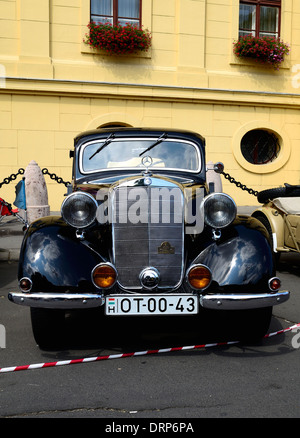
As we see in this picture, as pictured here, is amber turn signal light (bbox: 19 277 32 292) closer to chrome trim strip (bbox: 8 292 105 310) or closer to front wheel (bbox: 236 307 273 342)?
chrome trim strip (bbox: 8 292 105 310)

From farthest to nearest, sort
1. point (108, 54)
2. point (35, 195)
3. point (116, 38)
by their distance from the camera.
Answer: point (108, 54)
point (116, 38)
point (35, 195)

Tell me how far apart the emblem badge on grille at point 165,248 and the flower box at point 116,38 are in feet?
29.7

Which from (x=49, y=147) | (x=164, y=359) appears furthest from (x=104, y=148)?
(x=49, y=147)

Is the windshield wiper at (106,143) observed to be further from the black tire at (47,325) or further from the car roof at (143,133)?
the black tire at (47,325)

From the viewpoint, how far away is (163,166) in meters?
4.62

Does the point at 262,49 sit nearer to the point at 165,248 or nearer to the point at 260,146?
the point at 260,146

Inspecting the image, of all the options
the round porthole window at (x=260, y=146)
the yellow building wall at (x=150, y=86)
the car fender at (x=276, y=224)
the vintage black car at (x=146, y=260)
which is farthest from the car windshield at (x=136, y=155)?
the round porthole window at (x=260, y=146)

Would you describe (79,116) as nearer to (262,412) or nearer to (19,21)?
(19,21)

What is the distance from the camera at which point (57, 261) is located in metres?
3.37

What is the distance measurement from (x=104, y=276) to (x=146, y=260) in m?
0.33

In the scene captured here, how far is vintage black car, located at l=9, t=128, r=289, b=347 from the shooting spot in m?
3.29

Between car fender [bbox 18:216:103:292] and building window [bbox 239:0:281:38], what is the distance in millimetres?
10699

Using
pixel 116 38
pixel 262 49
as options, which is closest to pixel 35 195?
pixel 116 38

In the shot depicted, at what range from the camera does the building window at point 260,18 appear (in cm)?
1252
